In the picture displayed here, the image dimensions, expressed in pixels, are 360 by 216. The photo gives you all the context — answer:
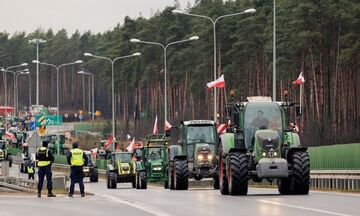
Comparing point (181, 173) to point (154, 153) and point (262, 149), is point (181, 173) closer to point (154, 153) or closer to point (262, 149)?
point (154, 153)

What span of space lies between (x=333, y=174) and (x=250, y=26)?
6154 cm

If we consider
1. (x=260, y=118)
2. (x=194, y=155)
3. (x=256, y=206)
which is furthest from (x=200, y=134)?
(x=256, y=206)

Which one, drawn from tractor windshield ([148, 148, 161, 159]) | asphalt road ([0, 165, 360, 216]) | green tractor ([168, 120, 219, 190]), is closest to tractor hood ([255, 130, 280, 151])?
asphalt road ([0, 165, 360, 216])

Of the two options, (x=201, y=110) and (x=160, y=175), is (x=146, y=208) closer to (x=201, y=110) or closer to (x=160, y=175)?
(x=160, y=175)

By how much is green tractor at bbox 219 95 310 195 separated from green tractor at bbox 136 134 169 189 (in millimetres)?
17411

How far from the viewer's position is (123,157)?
57281mm

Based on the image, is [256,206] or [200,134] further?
[200,134]

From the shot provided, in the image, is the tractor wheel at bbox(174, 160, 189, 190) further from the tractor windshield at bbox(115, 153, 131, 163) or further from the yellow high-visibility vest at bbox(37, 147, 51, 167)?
the tractor windshield at bbox(115, 153, 131, 163)

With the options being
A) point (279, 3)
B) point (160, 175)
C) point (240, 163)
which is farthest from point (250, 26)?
point (240, 163)

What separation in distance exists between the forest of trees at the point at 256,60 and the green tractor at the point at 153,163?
23.9 meters

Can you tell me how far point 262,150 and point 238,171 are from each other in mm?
924

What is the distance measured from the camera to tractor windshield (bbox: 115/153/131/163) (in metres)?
57.0

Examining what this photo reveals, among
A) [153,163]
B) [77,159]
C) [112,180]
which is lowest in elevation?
[112,180]

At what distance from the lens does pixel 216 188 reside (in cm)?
4272
